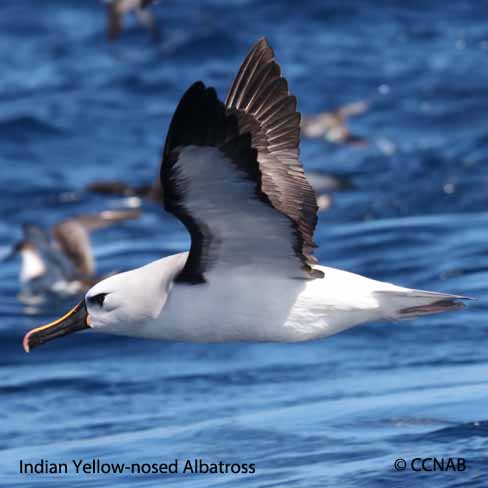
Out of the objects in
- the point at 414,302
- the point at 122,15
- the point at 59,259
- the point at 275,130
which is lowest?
the point at 414,302

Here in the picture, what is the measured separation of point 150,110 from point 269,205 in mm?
12762

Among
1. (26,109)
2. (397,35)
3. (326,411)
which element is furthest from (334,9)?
(326,411)

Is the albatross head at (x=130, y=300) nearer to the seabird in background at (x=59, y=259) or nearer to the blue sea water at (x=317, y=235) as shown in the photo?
the blue sea water at (x=317, y=235)

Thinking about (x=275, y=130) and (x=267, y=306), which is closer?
(x=275, y=130)

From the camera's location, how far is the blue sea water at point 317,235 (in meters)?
7.96

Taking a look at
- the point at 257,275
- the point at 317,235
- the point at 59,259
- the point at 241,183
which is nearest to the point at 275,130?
the point at 241,183

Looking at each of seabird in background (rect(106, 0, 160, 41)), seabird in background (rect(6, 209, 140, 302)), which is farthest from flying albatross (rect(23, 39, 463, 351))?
seabird in background (rect(106, 0, 160, 41))

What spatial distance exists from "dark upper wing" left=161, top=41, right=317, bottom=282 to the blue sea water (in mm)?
1479

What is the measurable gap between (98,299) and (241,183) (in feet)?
4.20

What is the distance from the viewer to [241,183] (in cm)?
574

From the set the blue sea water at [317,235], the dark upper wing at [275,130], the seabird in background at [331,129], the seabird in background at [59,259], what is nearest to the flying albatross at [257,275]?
the dark upper wing at [275,130]

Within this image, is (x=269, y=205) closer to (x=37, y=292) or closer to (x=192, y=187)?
(x=192, y=187)

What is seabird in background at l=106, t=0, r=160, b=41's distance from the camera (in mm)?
17719

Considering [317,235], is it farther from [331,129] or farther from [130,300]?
[130,300]
